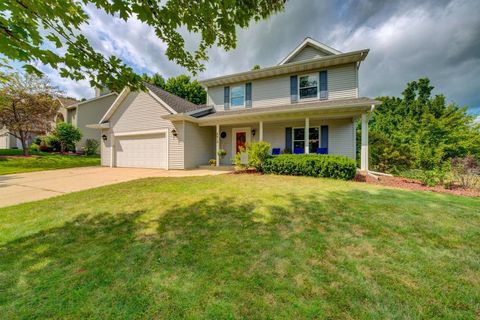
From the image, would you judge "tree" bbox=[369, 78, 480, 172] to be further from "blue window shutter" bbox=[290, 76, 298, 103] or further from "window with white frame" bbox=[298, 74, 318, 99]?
"blue window shutter" bbox=[290, 76, 298, 103]

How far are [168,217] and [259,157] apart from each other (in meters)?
5.58

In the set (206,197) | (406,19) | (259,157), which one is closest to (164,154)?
(259,157)

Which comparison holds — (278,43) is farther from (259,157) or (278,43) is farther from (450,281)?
(450,281)

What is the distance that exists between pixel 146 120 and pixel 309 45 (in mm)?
10853

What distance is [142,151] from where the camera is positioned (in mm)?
12211

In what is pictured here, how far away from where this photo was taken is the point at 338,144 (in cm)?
1031

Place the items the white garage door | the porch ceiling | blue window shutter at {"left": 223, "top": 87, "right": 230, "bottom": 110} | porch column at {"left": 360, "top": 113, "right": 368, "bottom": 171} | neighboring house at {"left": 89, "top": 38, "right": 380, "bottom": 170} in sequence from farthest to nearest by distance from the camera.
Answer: blue window shutter at {"left": 223, "top": 87, "right": 230, "bottom": 110}
the white garage door
neighboring house at {"left": 89, "top": 38, "right": 380, "bottom": 170}
porch column at {"left": 360, "top": 113, "right": 368, "bottom": 171}
the porch ceiling

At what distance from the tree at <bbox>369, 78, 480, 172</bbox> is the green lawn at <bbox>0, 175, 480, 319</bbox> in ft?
22.0

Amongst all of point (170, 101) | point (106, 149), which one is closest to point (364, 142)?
point (170, 101)

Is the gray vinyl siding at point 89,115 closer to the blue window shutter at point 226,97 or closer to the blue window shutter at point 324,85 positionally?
the blue window shutter at point 226,97

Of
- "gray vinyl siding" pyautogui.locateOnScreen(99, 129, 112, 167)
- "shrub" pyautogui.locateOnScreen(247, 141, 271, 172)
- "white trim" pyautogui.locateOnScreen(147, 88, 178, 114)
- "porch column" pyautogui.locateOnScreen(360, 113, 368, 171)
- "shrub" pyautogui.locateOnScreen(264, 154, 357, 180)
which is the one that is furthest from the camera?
"gray vinyl siding" pyautogui.locateOnScreen(99, 129, 112, 167)

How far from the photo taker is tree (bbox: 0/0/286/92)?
230 cm

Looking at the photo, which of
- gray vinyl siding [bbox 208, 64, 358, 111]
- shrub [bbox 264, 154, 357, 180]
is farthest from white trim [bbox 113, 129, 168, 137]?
shrub [bbox 264, 154, 357, 180]

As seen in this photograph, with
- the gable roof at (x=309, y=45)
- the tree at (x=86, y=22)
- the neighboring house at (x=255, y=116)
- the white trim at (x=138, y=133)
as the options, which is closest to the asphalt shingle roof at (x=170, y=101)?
the neighboring house at (x=255, y=116)
